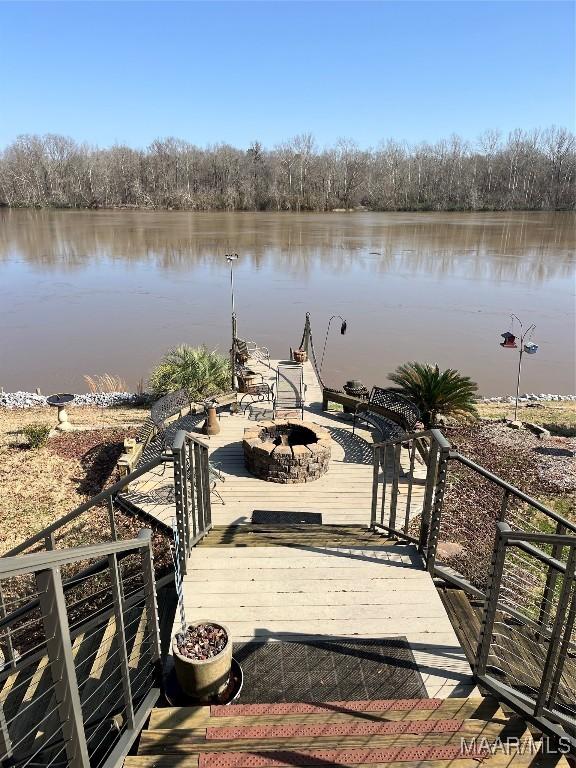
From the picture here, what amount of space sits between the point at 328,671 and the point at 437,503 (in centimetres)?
147

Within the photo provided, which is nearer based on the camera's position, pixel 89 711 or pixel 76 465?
pixel 89 711

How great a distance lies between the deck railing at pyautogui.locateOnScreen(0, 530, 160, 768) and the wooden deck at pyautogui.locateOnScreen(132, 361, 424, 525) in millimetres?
2602

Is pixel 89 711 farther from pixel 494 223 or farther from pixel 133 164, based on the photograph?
pixel 133 164

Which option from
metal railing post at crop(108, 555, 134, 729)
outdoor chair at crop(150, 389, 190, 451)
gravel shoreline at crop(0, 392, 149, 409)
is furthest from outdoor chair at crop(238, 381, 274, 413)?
metal railing post at crop(108, 555, 134, 729)

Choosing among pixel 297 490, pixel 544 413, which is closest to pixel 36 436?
pixel 297 490

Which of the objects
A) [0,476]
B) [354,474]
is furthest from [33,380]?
[354,474]

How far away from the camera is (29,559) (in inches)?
60.3

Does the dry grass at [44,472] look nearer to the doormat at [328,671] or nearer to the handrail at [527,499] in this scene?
the doormat at [328,671]

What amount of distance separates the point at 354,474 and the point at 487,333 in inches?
583

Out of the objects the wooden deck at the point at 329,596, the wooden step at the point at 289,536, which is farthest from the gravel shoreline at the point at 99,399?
the wooden deck at the point at 329,596

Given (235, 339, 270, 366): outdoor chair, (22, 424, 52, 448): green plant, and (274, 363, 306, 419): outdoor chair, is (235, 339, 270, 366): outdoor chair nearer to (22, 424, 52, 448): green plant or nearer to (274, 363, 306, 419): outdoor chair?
(274, 363, 306, 419): outdoor chair

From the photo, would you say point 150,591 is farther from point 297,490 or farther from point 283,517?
point 297,490

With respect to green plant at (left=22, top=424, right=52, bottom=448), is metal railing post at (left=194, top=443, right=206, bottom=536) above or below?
above

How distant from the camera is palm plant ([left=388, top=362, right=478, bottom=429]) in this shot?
1002 cm
